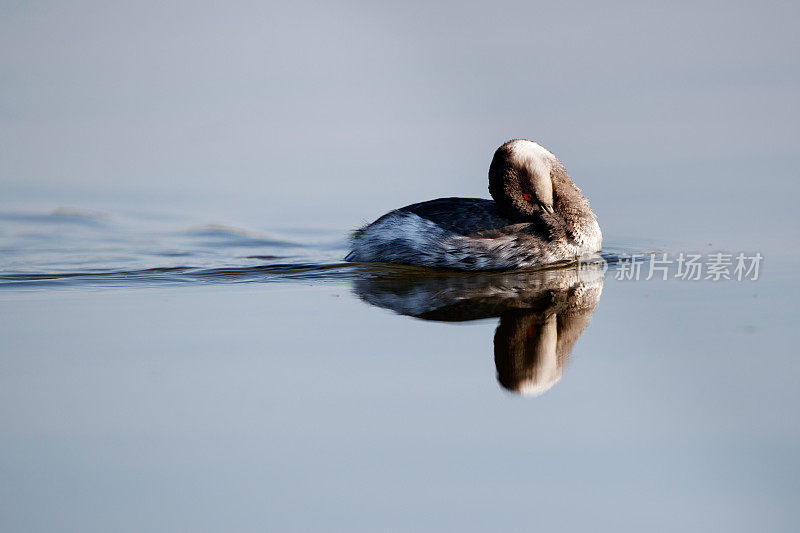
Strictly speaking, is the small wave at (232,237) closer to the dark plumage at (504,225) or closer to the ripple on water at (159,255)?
the ripple on water at (159,255)

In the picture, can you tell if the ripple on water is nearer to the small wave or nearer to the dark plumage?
the small wave

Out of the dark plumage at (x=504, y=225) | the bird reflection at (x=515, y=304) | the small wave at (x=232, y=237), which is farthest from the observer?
the small wave at (x=232, y=237)

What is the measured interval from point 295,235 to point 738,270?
5.12 metres

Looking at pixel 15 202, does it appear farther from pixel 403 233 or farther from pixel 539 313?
pixel 539 313

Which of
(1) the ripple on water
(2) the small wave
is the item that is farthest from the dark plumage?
(2) the small wave

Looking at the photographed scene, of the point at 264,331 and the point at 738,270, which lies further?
the point at 738,270

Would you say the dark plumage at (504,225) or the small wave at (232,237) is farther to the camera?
the small wave at (232,237)

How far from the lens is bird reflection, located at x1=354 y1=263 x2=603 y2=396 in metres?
6.10

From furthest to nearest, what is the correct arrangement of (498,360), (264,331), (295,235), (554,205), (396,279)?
(295,235) → (554,205) → (396,279) → (264,331) → (498,360)

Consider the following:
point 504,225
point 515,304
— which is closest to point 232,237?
point 504,225

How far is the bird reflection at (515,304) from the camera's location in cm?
610

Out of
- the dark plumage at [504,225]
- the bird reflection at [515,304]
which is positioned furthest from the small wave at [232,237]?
the bird reflection at [515,304]

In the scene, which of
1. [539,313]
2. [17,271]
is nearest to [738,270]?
[539,313]

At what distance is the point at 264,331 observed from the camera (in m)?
7.07
